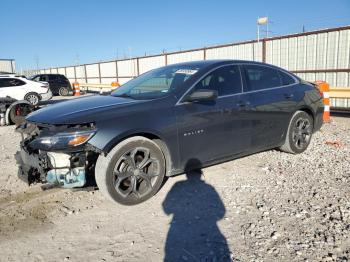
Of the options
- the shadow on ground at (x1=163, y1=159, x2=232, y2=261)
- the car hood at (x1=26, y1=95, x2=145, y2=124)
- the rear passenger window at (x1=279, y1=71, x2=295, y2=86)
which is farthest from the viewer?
the rear passenger window at (x1=279, y1=71, x2=295, y2=86)

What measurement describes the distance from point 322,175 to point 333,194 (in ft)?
2.48

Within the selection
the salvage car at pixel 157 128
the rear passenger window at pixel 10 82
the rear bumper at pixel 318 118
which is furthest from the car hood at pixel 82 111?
the rear passenger window at pixel 10 82

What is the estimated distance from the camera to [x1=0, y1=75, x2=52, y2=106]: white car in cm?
1493

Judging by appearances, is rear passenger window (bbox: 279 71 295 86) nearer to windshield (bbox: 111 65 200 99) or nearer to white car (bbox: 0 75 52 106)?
windshield (bbox: 111 65 200 99)

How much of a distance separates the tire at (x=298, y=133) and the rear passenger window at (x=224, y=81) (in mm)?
1410

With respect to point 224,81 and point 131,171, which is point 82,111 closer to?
point 131,171

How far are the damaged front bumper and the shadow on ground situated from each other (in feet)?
3.42

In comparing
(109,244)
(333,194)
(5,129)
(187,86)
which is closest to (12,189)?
(109,244)

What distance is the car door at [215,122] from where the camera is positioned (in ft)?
14.4

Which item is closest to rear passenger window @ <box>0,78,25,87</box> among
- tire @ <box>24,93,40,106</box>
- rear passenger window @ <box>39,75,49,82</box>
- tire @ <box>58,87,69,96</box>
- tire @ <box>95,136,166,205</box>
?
tire @ <box>24,93,40,106</box>

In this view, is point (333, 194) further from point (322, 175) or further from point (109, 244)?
point (109, 244)

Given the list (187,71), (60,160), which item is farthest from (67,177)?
(187,71)

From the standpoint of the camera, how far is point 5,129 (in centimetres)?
1046

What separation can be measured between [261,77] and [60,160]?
3.29 metres
